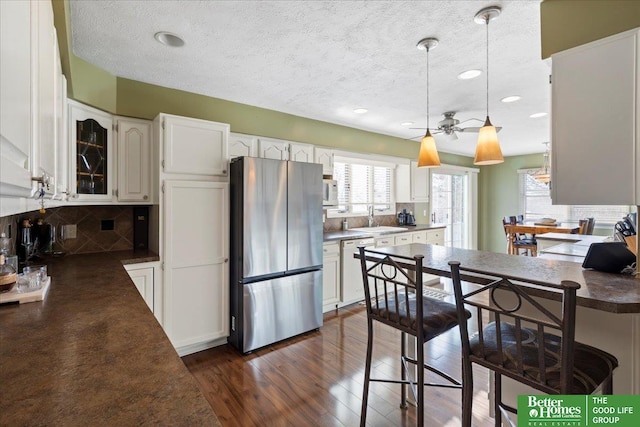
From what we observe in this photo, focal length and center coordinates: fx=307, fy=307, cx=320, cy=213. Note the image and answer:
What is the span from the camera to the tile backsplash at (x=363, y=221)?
14.6 feet

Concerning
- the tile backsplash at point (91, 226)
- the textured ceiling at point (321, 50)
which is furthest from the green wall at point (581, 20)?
the tile backsplash at point (91, 226)

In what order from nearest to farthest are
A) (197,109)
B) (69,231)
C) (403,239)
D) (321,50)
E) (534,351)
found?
(534,351) < (321,50) < (69,231) < (197,109) < (403,239)

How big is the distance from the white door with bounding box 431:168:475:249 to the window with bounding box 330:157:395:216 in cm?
136

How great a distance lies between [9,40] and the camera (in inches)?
23.8

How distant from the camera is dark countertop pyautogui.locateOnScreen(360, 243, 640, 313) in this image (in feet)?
3.64

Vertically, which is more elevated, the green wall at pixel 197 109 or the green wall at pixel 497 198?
the green wall at pixel 197 109

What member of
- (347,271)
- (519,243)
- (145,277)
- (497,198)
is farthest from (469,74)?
(497,198)

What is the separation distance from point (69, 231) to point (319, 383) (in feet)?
8.07

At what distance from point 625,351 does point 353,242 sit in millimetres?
2736

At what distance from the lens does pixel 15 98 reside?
64 centimetres

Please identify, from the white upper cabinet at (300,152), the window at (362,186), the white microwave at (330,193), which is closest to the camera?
the white upper cabinet at (300,152)

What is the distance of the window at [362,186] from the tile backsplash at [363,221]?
95 millimetres

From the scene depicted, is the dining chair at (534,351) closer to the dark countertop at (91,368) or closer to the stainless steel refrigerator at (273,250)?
the dark countertop at (91,368)

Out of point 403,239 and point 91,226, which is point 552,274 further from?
point 91,226
